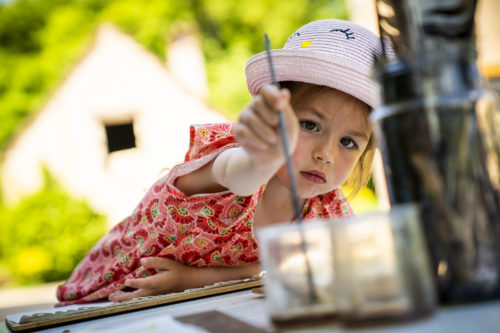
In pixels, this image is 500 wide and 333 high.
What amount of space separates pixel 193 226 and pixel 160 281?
0.21 metres

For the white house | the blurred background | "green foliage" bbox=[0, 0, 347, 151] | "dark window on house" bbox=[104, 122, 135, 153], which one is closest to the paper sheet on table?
the blurred background

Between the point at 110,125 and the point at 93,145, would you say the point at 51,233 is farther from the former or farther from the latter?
the point at 110,125

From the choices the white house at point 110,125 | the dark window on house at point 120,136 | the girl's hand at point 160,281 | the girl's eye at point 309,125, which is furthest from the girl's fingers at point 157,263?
the dark window on house at point 120,136

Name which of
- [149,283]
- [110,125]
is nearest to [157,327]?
[149,283]

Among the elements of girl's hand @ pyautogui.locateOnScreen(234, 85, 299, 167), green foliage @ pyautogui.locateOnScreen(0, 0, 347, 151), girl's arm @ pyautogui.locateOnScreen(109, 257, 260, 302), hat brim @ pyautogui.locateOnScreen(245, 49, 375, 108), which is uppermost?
green foliage @ pyautogui.locateOnScreen(0, 0, 347, 151)

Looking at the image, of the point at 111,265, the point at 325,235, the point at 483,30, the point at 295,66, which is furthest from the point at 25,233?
the point at 325,235

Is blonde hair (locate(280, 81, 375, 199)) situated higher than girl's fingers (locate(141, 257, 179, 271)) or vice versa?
blonde hair (locate(280, 81, 375, 199))

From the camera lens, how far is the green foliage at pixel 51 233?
9750 mm

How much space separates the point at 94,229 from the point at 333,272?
388 inches

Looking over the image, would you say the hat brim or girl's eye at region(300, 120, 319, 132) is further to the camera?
girl's eye at region(300, 120, 319, 132)

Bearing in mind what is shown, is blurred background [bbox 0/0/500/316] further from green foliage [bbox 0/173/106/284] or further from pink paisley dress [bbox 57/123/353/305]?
pink paisley dress [bbox 57/123/353/305]

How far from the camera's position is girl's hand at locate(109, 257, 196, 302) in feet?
4.27

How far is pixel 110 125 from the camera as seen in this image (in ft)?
39.1

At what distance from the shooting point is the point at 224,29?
17312 mm
